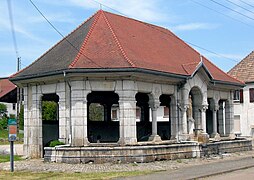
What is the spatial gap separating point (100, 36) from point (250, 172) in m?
12.7

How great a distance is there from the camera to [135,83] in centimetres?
2609

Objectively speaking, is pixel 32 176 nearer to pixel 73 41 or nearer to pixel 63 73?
pixel 63 73

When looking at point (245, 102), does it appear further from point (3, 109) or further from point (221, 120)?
point (3, 109)

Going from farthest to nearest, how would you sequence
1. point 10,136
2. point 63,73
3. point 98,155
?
1. point 63,73
2. point 98,155
3. point 10,136

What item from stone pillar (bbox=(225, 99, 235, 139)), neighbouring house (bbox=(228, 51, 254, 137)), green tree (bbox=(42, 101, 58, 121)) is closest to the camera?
stone pillar (bbox=(225, 99, 235, 139))

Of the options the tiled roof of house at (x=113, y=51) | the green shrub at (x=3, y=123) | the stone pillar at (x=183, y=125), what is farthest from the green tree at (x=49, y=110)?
the stone pillar at (x=183, y=125)

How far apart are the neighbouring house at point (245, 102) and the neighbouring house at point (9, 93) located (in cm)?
2263

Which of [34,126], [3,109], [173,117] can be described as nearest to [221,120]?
[173,117]

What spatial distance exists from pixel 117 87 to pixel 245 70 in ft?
87.7

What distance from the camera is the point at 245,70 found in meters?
49.1

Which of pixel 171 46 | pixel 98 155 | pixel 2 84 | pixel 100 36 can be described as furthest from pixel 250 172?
pixel 2 84

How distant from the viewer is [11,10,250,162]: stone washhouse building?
24.9 meters

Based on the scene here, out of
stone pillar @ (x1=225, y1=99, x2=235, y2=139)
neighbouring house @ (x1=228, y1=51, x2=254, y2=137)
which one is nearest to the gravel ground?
stone pillar @ (x1=225, y1=99, x2=235, y2=139)

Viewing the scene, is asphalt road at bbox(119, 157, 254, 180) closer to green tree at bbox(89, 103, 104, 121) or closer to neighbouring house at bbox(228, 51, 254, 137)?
neighbouring house at bbox(228, 51, 254, 137)
